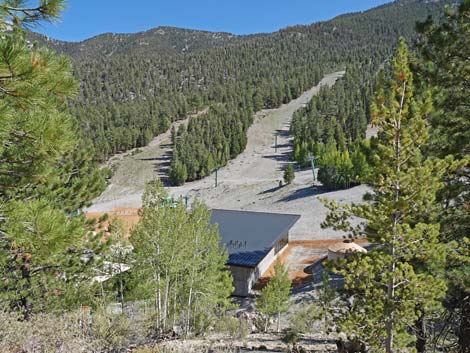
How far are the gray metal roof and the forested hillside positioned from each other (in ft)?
108

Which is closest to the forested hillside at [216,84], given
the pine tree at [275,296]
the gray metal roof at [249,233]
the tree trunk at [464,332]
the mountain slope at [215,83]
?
the mountain slope at [215,83]

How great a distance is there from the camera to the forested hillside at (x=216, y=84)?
73.5m

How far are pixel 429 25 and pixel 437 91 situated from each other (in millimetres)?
1655

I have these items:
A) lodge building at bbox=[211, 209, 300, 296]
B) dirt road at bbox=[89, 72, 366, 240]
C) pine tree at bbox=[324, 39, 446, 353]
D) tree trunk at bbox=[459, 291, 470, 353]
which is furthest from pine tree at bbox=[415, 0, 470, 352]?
dirt road at bbox=[89, 72, 366, 240]

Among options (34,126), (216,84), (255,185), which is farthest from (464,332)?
(216,84)

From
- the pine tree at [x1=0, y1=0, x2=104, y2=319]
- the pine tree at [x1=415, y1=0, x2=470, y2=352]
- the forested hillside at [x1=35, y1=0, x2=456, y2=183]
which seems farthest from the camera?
the forested hillside at [x1=35, y1=0, x2=456, y2=183]

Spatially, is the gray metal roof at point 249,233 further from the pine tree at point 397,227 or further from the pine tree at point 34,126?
the pine tree at point 34,126

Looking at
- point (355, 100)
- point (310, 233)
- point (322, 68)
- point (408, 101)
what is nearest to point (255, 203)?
point (310, 233)

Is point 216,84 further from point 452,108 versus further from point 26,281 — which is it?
point 452,108

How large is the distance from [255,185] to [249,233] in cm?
2698

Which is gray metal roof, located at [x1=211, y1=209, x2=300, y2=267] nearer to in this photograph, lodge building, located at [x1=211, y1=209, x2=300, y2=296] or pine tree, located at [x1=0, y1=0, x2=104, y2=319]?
lodge building, located at [x1=211, y1=209, x2=300, y2=296]

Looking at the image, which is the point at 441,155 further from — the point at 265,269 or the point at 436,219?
the point at 265,269

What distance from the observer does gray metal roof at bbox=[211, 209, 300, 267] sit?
74.0 ft

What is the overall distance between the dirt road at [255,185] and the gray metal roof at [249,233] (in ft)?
11.9
